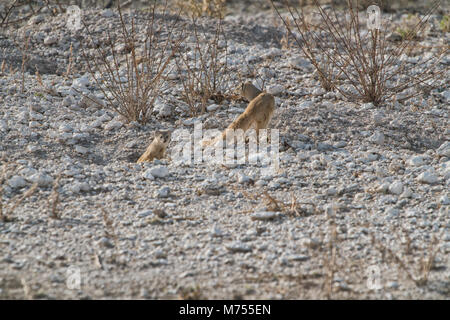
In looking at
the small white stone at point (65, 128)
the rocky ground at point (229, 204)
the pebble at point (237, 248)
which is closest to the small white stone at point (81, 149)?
the rocky ground at point (229, 204)

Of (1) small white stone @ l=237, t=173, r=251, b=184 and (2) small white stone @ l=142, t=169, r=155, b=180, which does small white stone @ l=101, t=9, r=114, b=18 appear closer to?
(2) small white stone @ l=142, t=169, r=155, b=180

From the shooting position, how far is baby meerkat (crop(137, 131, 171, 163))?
461 cm

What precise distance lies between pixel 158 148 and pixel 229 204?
35.8 inches

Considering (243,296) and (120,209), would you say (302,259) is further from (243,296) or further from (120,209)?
(120,209)

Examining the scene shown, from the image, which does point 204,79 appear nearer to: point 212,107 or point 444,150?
point 212,107

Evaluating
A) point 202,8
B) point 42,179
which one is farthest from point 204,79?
point 202,8

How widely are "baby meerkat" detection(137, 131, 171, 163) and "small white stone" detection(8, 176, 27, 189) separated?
889 mm

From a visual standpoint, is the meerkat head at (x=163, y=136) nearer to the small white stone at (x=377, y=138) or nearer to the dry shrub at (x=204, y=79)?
the dry shrub at (x=204, y=79)

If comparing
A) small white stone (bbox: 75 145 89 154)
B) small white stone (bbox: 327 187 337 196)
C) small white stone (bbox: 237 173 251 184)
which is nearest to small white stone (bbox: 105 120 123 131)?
small white stone (bbox: 75 145 89 154)

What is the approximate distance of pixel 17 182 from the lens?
13.5ft

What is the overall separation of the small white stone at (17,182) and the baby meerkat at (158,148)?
889 millimetres
